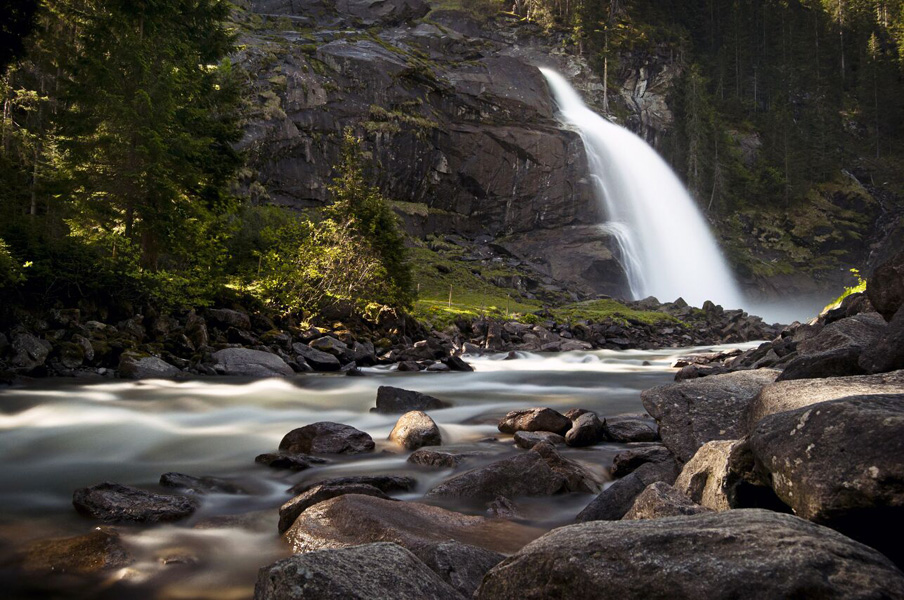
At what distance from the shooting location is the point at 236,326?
61.7ft

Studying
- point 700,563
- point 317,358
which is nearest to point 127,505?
point 700,563

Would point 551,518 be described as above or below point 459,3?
below

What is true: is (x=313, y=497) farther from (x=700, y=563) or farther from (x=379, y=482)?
(x=700, y=563)

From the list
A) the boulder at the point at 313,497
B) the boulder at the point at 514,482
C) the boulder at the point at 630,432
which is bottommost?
the boulder at the point at 630,432

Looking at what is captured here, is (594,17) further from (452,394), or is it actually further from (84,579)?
(84,579)

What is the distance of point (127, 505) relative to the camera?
5.78 m

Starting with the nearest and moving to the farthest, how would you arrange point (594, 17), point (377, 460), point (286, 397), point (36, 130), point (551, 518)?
point (551, 518)
point (377, 460)
point (286, 397)
point (36, 130)
point (594, 17)

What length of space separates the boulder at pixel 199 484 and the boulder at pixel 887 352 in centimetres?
671

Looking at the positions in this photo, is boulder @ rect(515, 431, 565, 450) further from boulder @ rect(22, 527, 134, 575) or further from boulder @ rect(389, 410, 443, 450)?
boulder @ rect(22, 527, 134, 575)

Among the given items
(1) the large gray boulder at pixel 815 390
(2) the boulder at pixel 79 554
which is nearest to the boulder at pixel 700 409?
(1) the large gray boulder at pixel 815 390

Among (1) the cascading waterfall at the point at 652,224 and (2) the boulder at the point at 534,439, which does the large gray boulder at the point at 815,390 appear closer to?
(2) the boulder at the point at 534,439

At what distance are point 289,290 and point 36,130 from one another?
12255 mm

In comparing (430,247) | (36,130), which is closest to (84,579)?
(36,130)

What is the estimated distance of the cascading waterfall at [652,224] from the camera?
54.8 m
